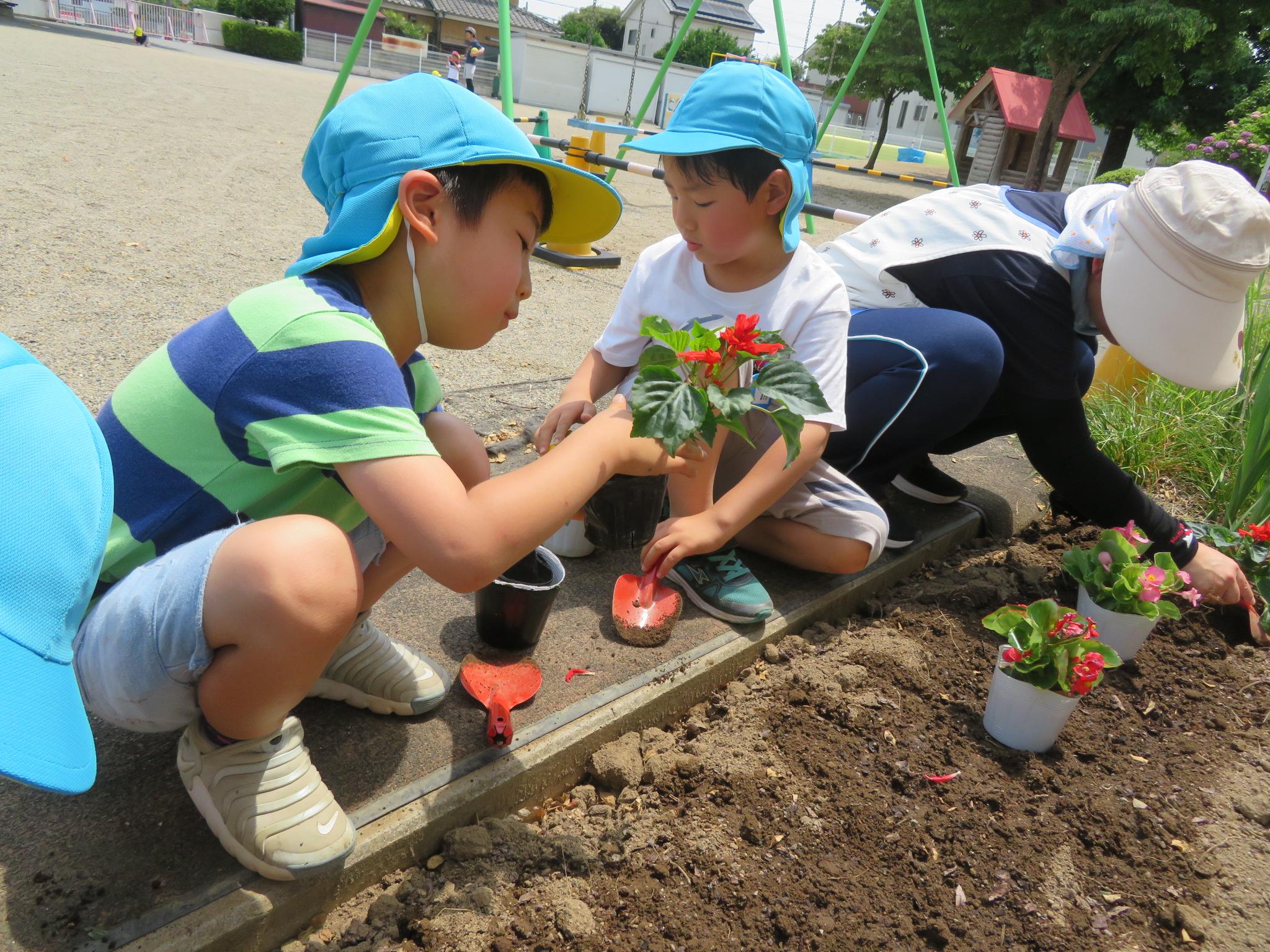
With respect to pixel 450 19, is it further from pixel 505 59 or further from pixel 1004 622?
pixel 1004 622

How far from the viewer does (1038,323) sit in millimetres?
2428

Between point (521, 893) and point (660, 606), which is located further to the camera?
point (660, 606)

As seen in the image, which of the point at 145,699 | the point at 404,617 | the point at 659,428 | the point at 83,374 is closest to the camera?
the point at 145,699

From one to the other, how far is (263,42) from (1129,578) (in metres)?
38.5

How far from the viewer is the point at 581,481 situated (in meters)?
1.41

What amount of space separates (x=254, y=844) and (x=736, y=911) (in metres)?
0.76

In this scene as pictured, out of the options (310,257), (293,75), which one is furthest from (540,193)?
(293,75)

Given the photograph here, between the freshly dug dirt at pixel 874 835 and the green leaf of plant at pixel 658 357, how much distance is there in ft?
2.53

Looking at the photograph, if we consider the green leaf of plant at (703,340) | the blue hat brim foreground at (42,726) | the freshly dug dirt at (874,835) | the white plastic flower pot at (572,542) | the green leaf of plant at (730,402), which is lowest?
the freshly dug dirt at (874,835)

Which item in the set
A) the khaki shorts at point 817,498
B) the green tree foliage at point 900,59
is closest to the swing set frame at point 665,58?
the khaki shorts at point 817,498

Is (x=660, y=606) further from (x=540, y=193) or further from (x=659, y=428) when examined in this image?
(x=540, y=193)

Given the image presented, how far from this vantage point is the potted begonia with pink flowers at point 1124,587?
212cm

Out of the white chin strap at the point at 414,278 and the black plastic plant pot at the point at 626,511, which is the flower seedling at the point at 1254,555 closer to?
the black plastic plant pot at the point at 626,511

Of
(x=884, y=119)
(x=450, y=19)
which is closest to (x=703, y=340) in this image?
(x=884, y=119)
